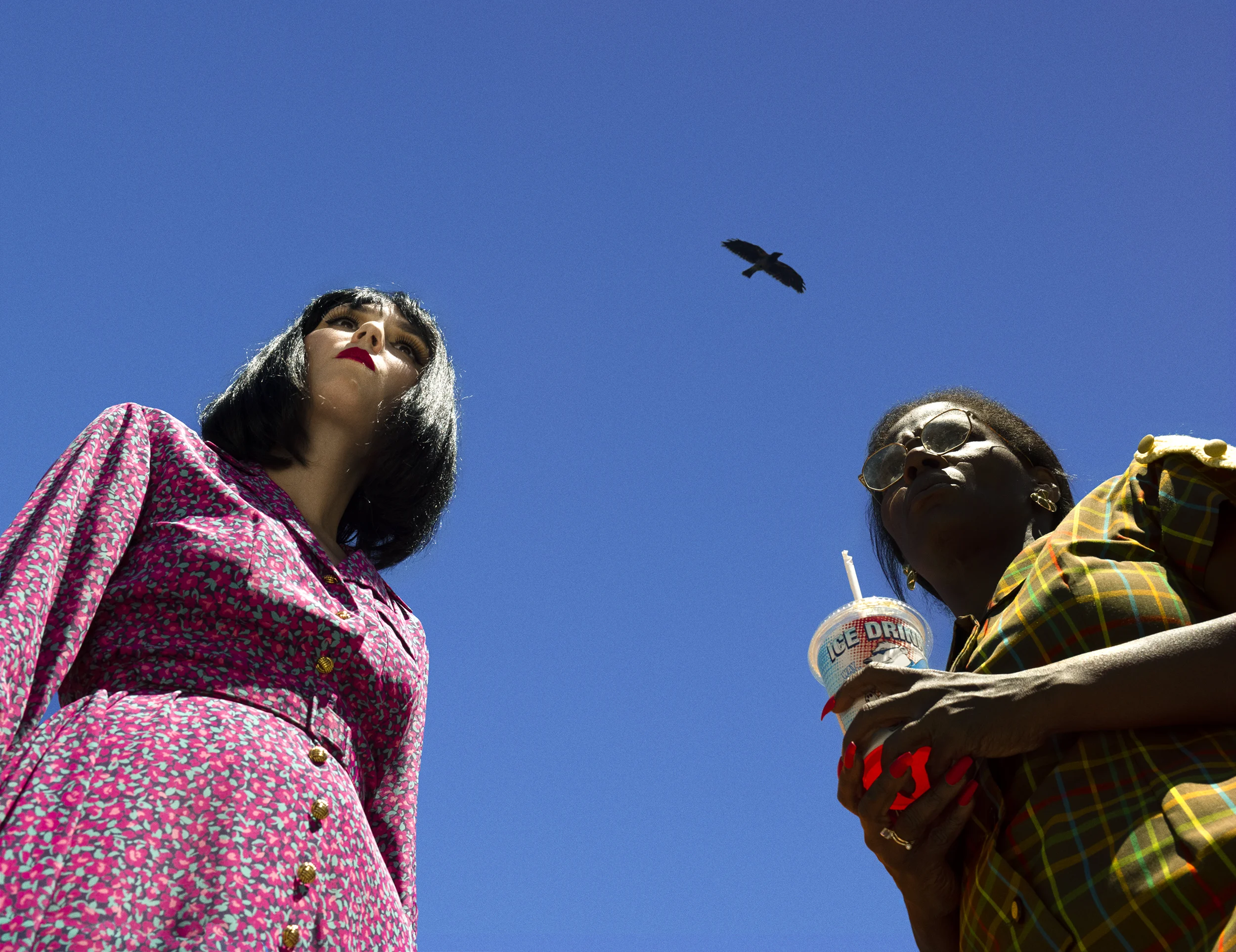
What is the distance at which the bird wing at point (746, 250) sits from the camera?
15078 mm

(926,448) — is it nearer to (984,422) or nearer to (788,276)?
(984,422)

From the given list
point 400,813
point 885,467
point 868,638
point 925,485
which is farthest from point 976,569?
point 400,813

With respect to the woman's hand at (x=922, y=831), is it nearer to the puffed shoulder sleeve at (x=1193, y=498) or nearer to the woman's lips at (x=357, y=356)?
the puffed shoulder sleeve at (x=1193, y=498)

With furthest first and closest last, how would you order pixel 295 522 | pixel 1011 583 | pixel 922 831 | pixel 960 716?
pixel 295 522 → pixel 1011 583 → pixel 922 831 → pixel 960 716

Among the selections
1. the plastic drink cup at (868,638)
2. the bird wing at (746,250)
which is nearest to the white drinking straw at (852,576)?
the plastic drink cup at (868,638)

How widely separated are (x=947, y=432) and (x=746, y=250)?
1199cm

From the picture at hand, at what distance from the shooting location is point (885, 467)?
3658 mm

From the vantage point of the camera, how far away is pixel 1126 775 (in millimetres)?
2197

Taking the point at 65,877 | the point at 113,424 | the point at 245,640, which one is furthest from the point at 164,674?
the point at 113,424

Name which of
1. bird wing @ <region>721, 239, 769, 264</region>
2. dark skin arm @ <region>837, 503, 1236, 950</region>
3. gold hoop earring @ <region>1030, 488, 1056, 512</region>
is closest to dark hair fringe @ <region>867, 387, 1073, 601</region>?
gold hoop earring @ <region>1030, 488, 1056, 512</region>

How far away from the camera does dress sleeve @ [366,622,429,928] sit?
108 inches

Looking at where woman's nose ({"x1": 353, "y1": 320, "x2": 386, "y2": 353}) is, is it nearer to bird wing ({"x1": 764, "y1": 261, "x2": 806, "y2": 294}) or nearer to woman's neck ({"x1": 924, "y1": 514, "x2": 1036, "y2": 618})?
woman's neck ({"x1": 924, "y1": 514, "x2": 1036, "y2": 618})

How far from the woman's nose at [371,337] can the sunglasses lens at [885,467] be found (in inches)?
63.9

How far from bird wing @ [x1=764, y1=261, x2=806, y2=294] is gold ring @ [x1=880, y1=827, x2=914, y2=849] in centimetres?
1323
